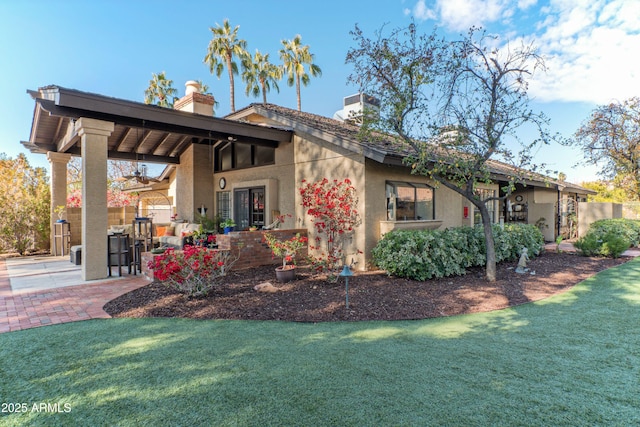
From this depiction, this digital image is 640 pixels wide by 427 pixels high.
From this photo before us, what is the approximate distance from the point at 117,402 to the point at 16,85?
58.2 feet

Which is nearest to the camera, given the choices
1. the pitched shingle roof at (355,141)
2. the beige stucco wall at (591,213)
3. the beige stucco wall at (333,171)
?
the pitched shingle roof at (355,141)

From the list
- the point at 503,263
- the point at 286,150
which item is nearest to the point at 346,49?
the point at 286,150

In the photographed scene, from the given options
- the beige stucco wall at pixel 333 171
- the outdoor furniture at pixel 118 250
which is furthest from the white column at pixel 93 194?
the beige stucco wall at pixel 333 171

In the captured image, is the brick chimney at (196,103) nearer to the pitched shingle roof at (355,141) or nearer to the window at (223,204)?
the pitched shingle roof at (355,141)

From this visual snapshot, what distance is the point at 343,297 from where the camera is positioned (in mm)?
6242

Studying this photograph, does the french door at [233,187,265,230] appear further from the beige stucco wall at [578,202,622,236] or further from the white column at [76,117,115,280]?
the beige stucco wall at [578,202,622,236]

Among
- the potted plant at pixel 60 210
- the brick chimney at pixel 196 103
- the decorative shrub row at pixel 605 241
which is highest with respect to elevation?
the brick chimney at pixel 196 103

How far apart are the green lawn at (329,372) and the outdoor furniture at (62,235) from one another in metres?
9.71

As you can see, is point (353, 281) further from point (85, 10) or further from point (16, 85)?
point (16, 85)

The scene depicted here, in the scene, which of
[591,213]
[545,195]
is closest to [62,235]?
[545,195]

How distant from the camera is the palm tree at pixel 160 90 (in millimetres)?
25594

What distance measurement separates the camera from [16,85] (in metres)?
14.2

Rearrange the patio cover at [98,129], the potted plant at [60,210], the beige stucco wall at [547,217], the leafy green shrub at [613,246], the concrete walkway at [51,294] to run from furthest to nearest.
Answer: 1. the beige stucco wall at [547,217]
2. the potted plant at [60,210]
3. the leafy green shrub at [613,246]
4. the patio cover at [98,129]
5. the concrete walkway at [51,294]

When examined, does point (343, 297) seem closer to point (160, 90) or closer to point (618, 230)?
point (618, 230)
